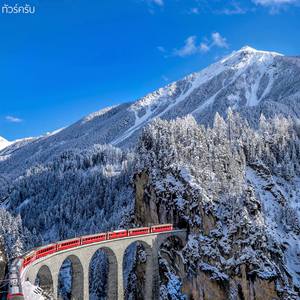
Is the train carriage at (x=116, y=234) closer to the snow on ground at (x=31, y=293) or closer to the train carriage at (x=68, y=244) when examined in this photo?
the train carriage at (x=68, y=244)

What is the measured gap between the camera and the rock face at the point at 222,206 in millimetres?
63156

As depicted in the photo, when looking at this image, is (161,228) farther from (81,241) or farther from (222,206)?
(81,241)

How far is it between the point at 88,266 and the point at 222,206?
2665cm

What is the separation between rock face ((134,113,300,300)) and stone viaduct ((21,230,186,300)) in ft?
18.1

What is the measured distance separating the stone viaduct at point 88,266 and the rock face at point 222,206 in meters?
5.53

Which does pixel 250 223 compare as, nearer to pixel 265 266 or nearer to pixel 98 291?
pixel 265 266

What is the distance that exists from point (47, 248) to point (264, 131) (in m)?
71.6

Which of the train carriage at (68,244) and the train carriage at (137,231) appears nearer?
the train carriage at (68,244)

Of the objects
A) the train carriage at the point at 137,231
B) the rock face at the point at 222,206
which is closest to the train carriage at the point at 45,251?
the train carriage at the point at 137,231

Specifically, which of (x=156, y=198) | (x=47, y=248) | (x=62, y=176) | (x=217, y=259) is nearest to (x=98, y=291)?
(x=156, y=198)

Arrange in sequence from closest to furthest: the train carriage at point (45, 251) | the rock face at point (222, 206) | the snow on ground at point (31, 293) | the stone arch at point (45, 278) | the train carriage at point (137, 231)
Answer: the snow on ground at point (31, 293) < the train carriage at point (45, 251) < the stone arch at point (45, 278) < the train carriage at point (137, 231) < the rock face at point (222, 206)

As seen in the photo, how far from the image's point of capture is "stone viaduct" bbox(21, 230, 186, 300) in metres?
48.4

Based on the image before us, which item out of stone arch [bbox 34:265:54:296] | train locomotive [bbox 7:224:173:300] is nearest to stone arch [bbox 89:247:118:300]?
train locomotive [bbox 7:224:173:300]

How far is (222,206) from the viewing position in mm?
69750
